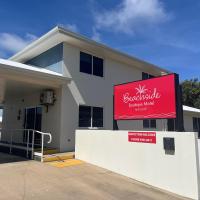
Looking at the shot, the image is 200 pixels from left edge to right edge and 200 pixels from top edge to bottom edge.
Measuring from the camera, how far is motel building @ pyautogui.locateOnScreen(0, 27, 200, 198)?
10281 millimetres

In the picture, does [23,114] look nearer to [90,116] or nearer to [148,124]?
[90,116]

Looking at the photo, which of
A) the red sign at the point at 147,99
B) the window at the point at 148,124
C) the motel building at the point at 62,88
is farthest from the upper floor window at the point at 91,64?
the window at the point at 148,124

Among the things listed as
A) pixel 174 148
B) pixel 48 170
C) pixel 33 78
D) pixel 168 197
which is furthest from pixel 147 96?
pixel 33 78

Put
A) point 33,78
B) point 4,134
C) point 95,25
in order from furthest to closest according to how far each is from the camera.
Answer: point 4,134, point 95,25, point 33,78

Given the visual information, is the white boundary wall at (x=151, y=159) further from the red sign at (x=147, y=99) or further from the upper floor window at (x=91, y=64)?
the upper floor window at (x=91, y=64)

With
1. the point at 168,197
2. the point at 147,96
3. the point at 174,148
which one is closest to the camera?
the point at 168,197

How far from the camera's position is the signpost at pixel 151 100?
291 inches

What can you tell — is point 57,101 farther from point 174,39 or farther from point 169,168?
point 174,39

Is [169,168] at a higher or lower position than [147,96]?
lower

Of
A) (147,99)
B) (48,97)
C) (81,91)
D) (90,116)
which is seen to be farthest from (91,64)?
(147,99)

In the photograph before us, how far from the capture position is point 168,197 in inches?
233

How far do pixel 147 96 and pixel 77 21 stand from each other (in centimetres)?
656

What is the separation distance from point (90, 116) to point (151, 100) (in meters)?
5.06

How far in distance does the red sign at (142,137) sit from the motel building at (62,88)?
2.90 ft
